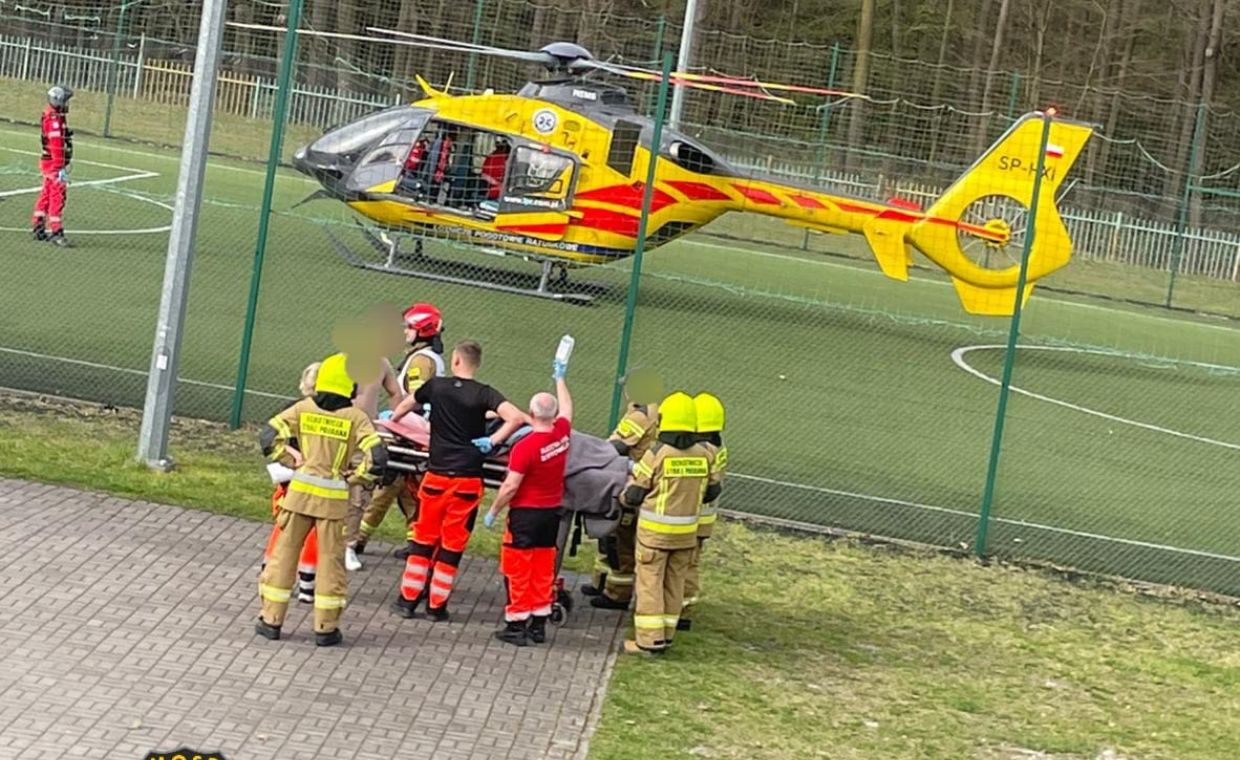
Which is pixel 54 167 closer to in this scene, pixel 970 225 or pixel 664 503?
pixel 970 225

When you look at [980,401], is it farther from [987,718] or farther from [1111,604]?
[987,718]

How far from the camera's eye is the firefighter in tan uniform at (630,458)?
11.1m

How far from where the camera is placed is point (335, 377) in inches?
380

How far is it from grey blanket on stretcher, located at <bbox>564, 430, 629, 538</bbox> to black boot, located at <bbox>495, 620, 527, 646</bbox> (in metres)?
0.72

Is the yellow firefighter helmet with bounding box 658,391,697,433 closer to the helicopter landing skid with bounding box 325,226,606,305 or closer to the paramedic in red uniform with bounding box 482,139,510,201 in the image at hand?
the helicopter landing skid with bounding box 325,226,606,305

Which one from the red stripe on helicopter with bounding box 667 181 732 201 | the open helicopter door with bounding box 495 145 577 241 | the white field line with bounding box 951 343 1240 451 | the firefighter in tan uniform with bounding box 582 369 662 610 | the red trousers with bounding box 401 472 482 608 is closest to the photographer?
→ the red trousers with bounding box 401 472 482 608

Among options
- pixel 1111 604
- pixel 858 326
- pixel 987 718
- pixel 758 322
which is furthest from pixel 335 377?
pixel 858 326

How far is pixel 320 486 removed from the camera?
31.4ft

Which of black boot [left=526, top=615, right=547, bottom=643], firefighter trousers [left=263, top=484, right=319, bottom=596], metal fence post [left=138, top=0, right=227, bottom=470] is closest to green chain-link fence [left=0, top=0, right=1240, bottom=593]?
metal fence post [left=138, top=0, right=227, bottom=470]

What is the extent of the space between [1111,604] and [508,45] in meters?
26.4

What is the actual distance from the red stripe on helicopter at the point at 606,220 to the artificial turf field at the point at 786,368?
108cm

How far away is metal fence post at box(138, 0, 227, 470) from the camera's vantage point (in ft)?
41.5

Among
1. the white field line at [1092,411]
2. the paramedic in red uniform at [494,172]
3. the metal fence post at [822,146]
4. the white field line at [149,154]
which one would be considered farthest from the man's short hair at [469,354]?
the white field line at [149,154]

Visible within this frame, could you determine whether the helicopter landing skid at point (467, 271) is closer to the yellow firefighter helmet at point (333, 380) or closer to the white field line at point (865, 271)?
the white field line at point (865, 271)
